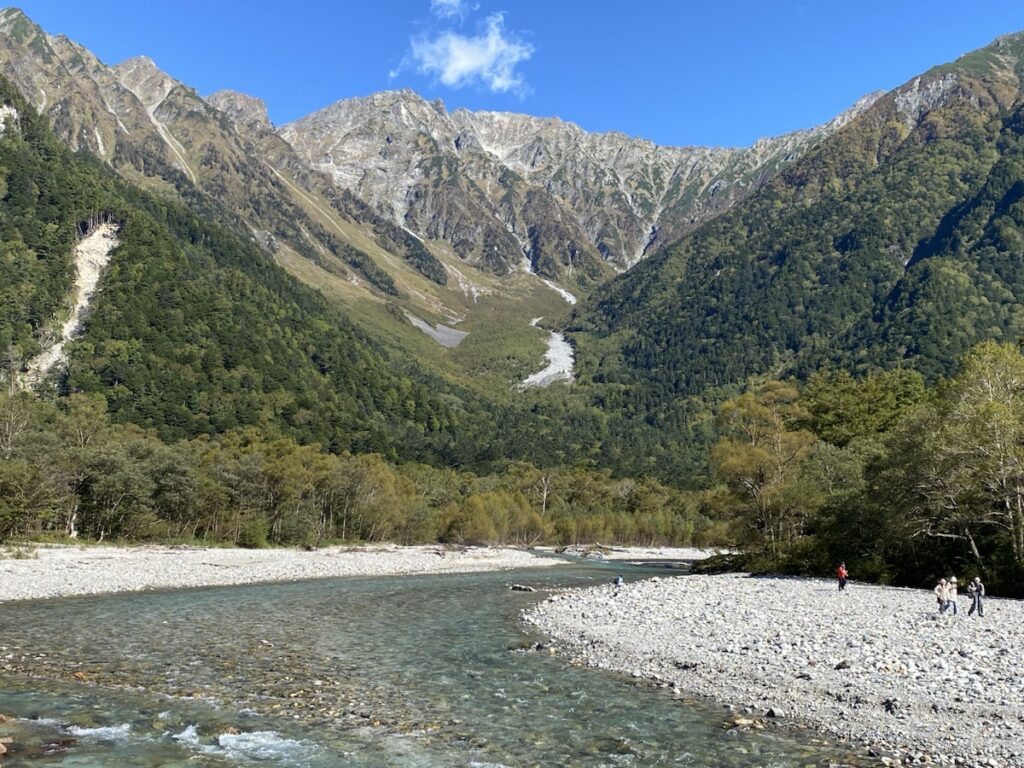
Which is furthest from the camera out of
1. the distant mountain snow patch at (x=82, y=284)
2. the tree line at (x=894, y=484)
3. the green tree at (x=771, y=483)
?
the distant mountain snow patch at (x=82, y=284)

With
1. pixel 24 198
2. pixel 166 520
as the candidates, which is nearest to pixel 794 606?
pixel 166 520

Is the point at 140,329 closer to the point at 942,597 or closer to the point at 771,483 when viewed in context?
the point at 771,483

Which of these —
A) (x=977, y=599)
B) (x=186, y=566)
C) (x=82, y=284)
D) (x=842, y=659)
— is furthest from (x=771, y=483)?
(x=82, y=284)

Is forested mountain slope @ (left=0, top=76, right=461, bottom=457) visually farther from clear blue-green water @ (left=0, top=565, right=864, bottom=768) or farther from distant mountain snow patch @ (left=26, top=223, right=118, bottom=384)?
clear blue-green water @ (left=0, top=565, right=864, bottom=768)

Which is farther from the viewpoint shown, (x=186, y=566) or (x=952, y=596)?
(x=186, y=566)

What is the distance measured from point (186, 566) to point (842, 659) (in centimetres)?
5250

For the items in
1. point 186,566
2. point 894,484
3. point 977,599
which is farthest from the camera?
point 186,566

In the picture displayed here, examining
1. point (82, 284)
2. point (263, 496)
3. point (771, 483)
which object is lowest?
point (263, 496)

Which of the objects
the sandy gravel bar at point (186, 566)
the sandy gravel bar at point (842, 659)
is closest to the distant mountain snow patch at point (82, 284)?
the sandy gravel bar at point (186, 566)

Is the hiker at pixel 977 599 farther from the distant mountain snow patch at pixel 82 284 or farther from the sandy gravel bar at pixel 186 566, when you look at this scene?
the distant mountain snow patch at pixel 82 284

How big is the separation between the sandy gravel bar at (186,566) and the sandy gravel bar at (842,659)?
27191mm

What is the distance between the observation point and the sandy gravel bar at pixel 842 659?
15.9 m

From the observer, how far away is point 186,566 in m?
57.8

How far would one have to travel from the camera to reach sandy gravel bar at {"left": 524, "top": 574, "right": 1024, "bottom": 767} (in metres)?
15.9
